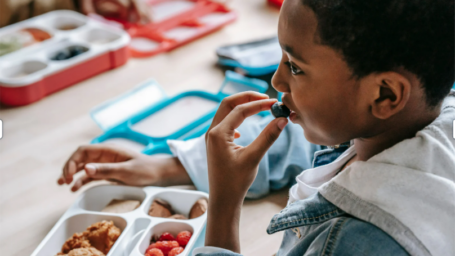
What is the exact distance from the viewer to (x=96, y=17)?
51.5 inches

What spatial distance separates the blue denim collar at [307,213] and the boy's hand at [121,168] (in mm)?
296

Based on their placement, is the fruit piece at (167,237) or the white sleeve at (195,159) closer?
the fruit piece at (167,237)

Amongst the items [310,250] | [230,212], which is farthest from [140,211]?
[310,250]

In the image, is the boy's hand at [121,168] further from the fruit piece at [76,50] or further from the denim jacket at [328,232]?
the fruit piece at [76,50]

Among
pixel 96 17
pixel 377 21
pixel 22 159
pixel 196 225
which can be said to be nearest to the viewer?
pixel 377 21

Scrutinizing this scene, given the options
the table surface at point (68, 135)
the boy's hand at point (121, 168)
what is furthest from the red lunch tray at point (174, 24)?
the boy's hand at point (121, 168)

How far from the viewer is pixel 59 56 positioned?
1.11 metres

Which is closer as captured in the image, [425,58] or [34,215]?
[425,58]

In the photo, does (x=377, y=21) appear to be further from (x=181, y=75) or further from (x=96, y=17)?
(x=96, y=17)

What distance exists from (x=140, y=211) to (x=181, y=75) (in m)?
0.52

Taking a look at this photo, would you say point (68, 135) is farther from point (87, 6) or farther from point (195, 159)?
point (87, 6)

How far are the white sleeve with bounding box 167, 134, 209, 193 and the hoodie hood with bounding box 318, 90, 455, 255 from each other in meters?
0.34

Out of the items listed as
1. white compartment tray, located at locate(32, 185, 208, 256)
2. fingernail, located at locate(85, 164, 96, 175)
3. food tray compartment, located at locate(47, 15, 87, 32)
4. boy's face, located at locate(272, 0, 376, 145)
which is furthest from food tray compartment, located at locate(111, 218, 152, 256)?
food tray compartment, located at locate(47, 15, 87, 32)

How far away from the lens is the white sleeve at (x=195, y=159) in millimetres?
773
